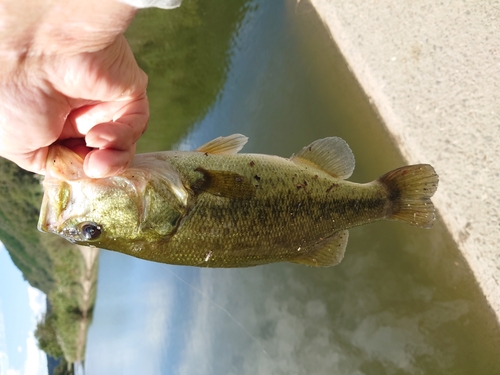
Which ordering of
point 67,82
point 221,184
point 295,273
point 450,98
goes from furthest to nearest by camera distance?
point 295,273
point 450,98
point 221,184
point 67,82

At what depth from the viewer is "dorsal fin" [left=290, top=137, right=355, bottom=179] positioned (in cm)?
192

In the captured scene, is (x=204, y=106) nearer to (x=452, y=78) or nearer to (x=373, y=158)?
(x=373, y=158)

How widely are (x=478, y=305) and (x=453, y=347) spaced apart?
20.8 inches

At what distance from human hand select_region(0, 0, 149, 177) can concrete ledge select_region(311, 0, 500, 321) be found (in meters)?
2.75

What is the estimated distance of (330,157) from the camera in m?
1.93

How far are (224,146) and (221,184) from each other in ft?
1.01

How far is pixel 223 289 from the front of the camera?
541cm

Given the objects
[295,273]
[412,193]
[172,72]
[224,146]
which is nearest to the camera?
[224,146]

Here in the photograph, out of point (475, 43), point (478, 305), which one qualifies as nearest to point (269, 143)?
point (475, 43)

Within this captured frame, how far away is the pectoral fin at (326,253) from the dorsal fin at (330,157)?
0.35m

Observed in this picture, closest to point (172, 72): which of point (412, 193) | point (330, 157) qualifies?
point (330, 157)

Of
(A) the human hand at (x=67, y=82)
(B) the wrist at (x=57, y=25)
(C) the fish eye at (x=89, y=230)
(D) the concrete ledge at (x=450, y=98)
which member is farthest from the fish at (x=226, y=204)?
(D) the concrete ledge at (x=450, y=98)

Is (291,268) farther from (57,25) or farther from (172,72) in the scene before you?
(57,25)

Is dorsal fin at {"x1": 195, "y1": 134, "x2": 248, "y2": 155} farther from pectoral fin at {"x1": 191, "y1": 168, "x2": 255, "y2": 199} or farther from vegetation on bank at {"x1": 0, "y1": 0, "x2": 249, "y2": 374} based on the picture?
vegetation on bank at {"x1": 0, "y1": 0, "x2": 249, "y2": 374}
